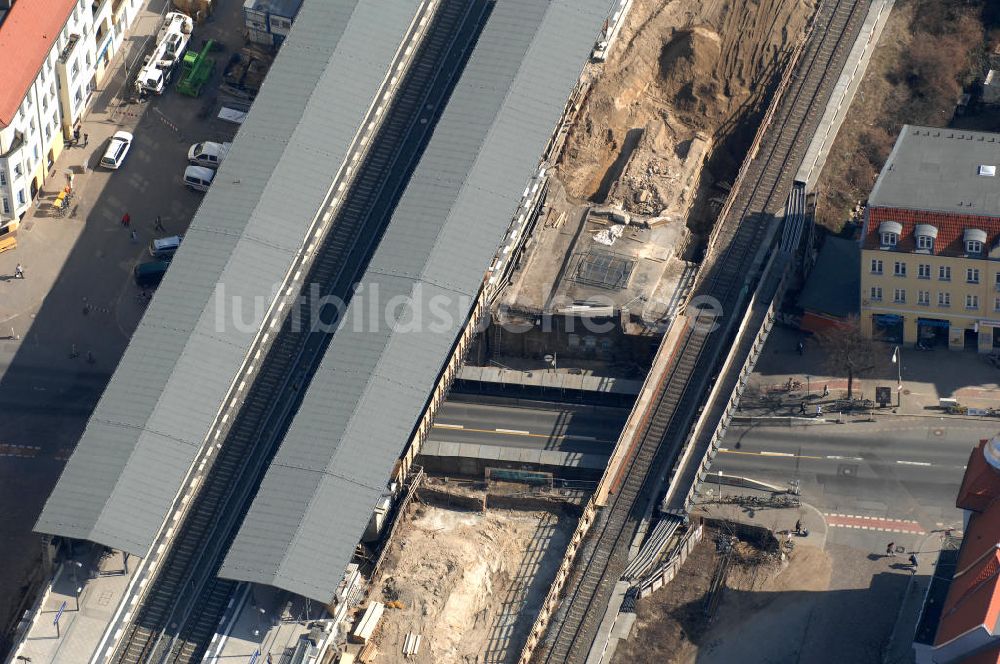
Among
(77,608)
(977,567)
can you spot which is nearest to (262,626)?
(77,608)

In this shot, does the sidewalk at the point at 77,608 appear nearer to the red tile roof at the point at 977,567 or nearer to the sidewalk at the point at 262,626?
the sidewalk at the point at 262,626

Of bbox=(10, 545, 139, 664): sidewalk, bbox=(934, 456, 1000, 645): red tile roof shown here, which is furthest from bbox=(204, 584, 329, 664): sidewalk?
bbox=(934, 456, 1000, 645): red tile roof

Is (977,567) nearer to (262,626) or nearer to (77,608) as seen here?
(262,626)

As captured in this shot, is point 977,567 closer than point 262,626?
Yes

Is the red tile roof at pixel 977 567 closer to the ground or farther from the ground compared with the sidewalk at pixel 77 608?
farther from the ground

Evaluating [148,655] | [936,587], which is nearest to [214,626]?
[148,655]

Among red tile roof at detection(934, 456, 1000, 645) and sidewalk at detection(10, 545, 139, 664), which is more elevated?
red tile roof at detection(934, 456, 1000, 645)

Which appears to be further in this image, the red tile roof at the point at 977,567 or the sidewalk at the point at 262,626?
the sidewalk at the point at 262,626

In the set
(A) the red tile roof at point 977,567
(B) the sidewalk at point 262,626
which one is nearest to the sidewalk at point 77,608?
(B) the sidewalk at point 262,626

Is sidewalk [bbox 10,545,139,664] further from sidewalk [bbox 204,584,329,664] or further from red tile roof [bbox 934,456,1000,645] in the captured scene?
red tile roof [bbox 934,456,1000,645]

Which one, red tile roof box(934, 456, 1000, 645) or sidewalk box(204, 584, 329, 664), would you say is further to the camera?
sidewalk box(204, 584, 329, 664)

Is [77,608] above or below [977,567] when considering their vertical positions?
below
